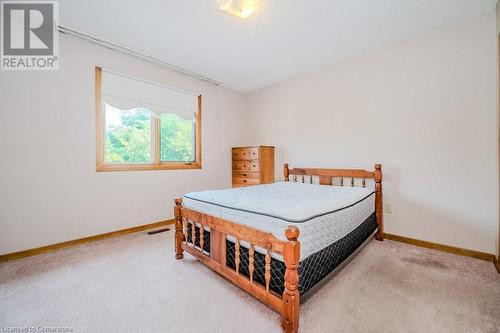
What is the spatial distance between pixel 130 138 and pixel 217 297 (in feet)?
8.74

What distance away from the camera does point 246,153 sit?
430cm

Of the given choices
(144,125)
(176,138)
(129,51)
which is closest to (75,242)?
(144,125)

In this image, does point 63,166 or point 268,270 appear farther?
point 63,166

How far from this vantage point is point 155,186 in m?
3.49

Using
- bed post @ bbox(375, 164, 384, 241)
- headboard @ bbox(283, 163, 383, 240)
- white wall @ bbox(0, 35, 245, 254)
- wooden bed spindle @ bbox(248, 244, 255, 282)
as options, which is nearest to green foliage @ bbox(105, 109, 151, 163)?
white wall @ bbox(0, 35, 245, 254)

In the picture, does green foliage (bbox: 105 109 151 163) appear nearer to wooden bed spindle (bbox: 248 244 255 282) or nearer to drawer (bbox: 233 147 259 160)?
drawer (bbox: 233 147 259 160)

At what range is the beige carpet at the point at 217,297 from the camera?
4.59 ft

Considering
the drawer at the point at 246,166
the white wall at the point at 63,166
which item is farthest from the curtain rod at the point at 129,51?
the drawer at the point at 246,166

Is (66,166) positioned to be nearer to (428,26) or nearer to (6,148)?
(6,148)

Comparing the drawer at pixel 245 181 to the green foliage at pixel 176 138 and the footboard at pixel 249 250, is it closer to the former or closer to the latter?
the green foliage at pixel 176 138

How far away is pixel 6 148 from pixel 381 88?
14.7 ft

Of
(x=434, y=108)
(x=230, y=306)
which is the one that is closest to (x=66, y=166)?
(x=230, y=306)

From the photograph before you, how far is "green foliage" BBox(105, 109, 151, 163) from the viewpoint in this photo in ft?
10.2

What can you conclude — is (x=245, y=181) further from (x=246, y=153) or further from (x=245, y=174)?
(x=246, y=153)
